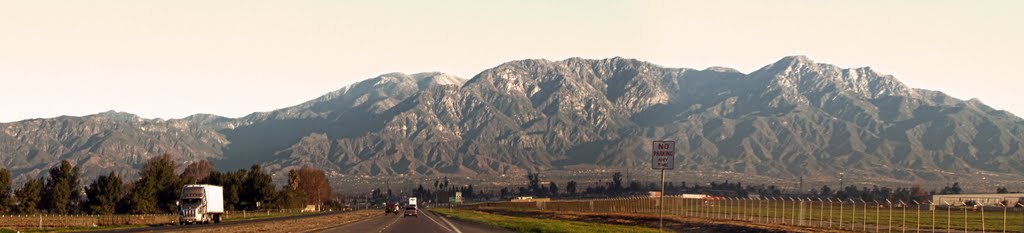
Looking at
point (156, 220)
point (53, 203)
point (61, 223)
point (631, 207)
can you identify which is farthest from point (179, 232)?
point (53, 203)

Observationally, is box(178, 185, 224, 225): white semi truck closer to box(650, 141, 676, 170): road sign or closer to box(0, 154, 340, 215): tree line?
box(0, 154, 340, 215): tree line

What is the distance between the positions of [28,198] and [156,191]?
1926 cm

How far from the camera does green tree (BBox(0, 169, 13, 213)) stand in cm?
15834

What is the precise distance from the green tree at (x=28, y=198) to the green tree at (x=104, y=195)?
310 inches

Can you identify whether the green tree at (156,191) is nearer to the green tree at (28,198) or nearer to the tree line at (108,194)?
the tree line at (108,194)

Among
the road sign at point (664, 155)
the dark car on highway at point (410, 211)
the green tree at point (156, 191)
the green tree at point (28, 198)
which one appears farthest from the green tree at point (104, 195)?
the road sign at point (664, 155)

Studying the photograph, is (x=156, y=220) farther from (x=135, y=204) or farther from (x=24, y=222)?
(x=135, y=204)

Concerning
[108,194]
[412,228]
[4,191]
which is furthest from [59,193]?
[412,228]

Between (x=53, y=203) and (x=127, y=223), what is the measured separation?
250 feet

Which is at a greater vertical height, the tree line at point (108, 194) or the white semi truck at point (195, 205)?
the white semi truck at point (195, 205)

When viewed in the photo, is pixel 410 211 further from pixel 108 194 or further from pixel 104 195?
pixel 104 195

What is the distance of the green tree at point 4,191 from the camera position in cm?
15834

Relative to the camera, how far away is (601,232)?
90.2 metres

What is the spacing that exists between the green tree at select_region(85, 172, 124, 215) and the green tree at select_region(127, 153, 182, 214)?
2.37 m
